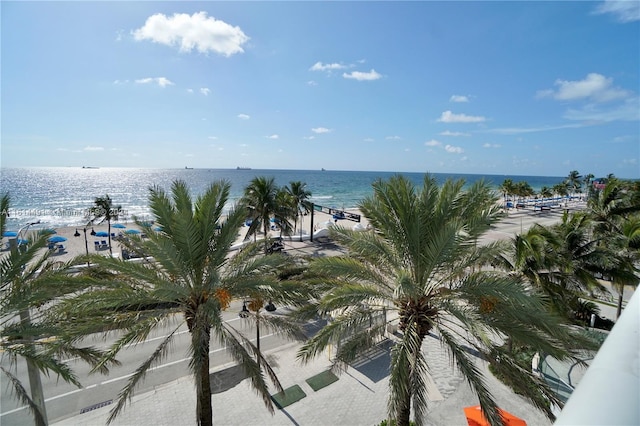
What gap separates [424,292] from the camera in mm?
7750

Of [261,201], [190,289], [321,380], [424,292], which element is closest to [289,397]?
[321,380]

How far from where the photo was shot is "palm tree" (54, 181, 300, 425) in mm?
7086

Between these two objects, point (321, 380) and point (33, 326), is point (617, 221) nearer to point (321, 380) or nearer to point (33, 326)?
point (321, 380)

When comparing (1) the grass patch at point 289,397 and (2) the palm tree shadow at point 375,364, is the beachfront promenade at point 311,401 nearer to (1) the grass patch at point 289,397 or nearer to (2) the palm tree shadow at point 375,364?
(2) the palm tree shadow at point 375,364

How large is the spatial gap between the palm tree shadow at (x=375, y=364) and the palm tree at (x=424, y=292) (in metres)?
5.72

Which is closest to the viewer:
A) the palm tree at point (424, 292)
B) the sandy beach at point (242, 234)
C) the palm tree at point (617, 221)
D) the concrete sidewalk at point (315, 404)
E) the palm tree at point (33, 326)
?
the palm tree at point (424, 292)

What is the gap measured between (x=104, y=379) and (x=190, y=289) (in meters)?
8.30

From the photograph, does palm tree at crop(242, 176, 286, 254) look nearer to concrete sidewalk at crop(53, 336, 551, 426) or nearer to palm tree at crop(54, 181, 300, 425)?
concrete sidewalk at crop(53, 336, 551, 426)

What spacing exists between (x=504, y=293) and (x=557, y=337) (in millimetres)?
1363

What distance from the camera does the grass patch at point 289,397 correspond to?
1131cm

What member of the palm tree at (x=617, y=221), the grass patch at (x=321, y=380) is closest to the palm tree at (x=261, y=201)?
the grass patch at (x=321, y=380)

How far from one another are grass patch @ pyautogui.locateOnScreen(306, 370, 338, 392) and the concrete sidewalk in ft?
0.52

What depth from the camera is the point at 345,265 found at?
26.1ft

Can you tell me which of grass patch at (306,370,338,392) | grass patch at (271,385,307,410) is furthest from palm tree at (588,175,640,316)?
grass patch at (271,385,307,410)
